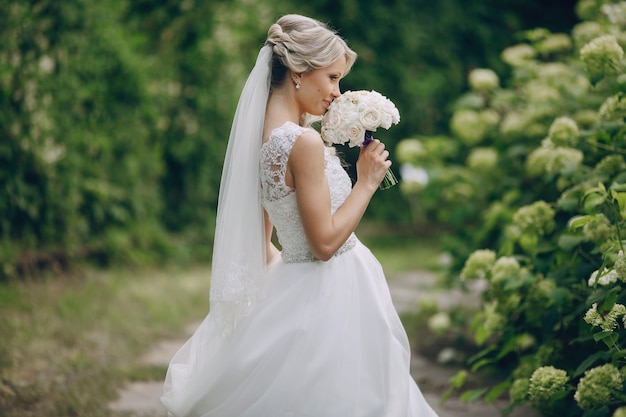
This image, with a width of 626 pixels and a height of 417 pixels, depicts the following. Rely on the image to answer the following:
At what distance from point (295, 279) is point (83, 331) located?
2.87m

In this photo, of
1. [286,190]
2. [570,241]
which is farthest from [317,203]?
[570,241]

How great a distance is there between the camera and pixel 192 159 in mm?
8438

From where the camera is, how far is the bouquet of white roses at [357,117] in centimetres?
269

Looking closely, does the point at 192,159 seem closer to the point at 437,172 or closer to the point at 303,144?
the point at 437,172

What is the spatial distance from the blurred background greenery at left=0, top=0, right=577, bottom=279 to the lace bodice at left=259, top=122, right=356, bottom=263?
163 inches

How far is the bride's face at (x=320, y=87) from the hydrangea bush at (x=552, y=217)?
3.53 feet

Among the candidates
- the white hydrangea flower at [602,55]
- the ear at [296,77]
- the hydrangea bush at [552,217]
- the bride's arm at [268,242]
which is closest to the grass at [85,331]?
the hydrangea bush at [552,217]

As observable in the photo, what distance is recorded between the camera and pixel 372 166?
273 centimetres

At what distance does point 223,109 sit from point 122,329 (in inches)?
149

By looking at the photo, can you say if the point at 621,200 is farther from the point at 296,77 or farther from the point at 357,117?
the point at 296,77

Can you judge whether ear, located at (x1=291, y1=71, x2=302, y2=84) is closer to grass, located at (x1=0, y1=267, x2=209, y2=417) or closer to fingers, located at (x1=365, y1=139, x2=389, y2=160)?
fingers, located at (x1=365, y1=139, x2=389, y2=160)

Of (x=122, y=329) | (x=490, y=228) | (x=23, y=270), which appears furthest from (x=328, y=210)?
(x=23, y=270)

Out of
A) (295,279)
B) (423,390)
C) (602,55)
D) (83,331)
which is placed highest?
(602,55)

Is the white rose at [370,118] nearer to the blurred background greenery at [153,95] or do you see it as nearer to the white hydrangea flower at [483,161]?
the white hydrangea flower at [483,161]
